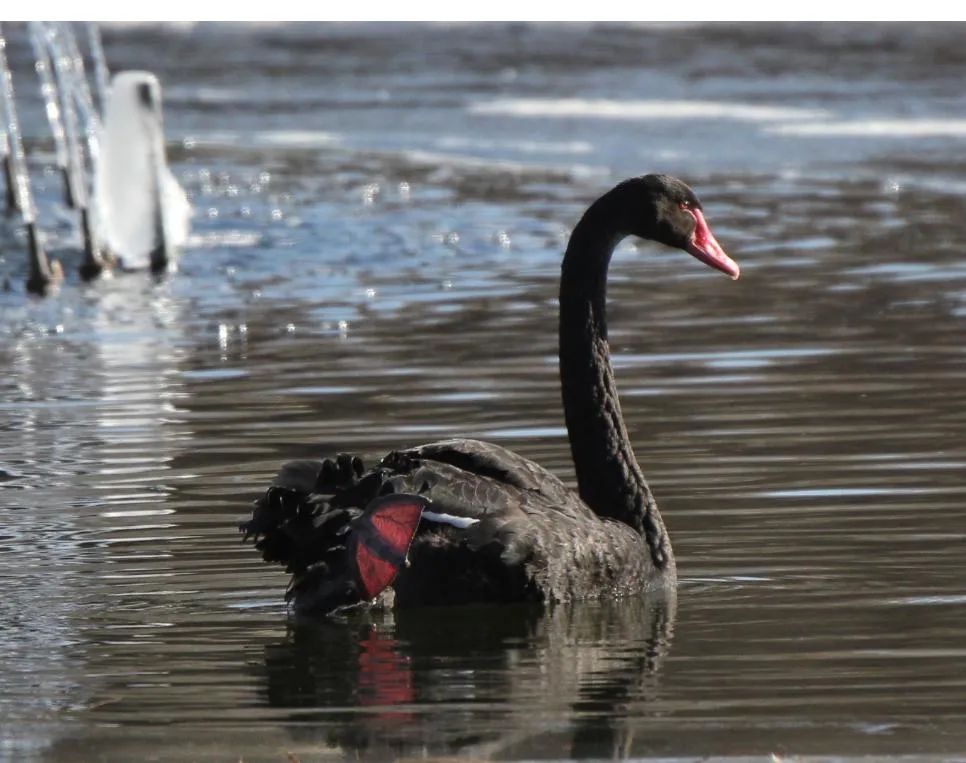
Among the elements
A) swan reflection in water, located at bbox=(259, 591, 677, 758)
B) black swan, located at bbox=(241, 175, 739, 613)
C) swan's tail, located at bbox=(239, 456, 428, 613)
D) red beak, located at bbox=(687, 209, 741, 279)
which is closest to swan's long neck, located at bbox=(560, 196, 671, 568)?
black swan, located at bbox=(241, 175, 739, 613)

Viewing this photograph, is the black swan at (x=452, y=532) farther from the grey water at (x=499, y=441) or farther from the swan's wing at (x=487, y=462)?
the grey water at (x=499, y=441)

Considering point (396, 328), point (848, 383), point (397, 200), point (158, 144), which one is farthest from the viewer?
point (397, 200)

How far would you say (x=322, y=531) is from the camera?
6.73 meters

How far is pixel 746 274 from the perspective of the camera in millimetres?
15164

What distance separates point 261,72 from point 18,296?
80.3ft

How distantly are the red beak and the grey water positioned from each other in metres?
0.92

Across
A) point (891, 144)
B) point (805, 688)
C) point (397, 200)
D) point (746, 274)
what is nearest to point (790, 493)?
point (805, 688)

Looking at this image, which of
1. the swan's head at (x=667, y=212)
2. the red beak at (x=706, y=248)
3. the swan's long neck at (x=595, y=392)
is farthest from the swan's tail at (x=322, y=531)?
the red beak at (x=706, y=248)

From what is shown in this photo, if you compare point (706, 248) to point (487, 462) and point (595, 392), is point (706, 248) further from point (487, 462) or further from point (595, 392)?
point (487, 462)

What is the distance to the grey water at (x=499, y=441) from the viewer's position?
568cm

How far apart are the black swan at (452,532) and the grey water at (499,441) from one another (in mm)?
129

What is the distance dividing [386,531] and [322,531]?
1.15ft

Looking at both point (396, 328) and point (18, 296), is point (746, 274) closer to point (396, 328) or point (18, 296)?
point (396, 328)

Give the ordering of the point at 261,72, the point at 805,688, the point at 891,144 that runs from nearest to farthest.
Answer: the point at 805,688
the point at 891,144
the point at 261,72
